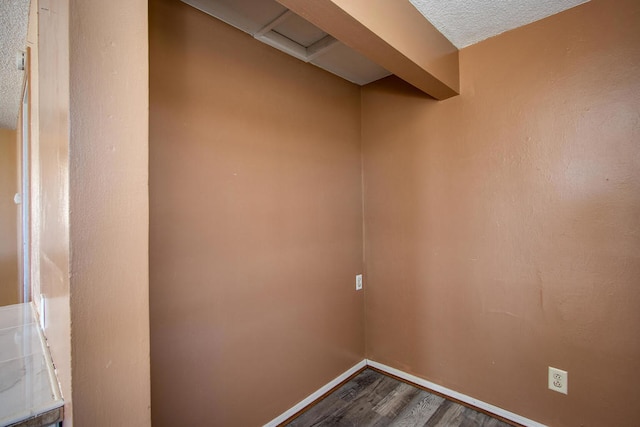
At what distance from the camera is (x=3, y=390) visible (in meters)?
0.80

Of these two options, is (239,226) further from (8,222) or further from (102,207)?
(8,222)

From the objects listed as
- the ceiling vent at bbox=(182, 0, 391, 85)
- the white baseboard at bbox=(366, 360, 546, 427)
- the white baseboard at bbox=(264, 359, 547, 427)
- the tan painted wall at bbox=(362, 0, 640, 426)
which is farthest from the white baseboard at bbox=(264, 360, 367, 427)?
the ceiling vent at bbox=(182, 0, 391, 85)

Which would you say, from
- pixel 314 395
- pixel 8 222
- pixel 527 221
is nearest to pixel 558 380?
pixel 527 221

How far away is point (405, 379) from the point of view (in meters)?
2.19

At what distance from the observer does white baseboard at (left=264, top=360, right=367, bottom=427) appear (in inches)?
70.6

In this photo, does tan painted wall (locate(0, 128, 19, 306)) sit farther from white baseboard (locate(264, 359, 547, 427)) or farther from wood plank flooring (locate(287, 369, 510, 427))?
wood plank flooring (locate(287, 369, 510, 427))

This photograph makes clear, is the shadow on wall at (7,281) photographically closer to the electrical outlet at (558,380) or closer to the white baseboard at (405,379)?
the white baseboard at (405,379)

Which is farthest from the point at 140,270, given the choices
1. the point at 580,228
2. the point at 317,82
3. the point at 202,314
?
the point at 580,228

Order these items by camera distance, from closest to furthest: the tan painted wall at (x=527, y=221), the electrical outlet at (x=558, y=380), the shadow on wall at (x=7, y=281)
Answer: the tan painted wall at (x=527, y=221), the electrical outlet at (x=558, y=380), the shadow on wall at (x=7, y=281)

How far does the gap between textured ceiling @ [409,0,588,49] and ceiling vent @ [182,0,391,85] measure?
0.55m

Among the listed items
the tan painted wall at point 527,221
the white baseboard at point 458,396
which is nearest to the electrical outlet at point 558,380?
the tan painted wall at point 527,221

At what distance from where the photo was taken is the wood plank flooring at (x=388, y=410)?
1774 millimetres

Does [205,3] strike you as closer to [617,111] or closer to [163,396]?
[163,396]

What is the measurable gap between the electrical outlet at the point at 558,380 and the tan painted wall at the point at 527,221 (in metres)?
0.03
